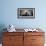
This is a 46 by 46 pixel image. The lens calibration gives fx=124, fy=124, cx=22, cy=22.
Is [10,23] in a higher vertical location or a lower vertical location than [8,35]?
higher

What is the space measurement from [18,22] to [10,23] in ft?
0.90

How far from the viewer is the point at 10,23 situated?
4.23 m

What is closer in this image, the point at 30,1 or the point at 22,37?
the point at 22,37

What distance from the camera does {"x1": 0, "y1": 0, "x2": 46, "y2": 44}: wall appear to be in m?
4.18

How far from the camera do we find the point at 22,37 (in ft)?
12.1

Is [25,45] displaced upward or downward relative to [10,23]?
downward

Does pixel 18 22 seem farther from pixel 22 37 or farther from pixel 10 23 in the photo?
pixel 22 37

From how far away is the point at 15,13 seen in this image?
165 inches

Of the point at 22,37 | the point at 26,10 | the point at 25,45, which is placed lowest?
the point at 25,45

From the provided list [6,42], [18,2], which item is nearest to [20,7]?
[18,2]

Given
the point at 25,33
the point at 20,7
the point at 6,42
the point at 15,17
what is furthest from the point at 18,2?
the point at 6,42

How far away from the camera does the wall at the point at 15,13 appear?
4.18 m

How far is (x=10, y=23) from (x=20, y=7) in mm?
642

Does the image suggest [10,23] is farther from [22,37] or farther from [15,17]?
[22,37]
